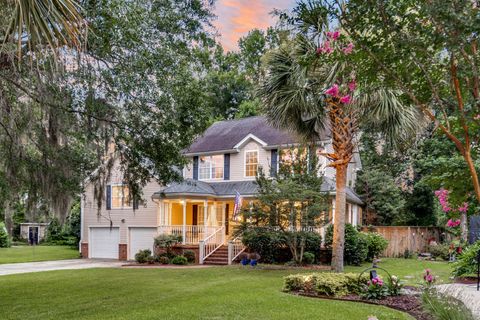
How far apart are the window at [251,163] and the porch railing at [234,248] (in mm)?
3460

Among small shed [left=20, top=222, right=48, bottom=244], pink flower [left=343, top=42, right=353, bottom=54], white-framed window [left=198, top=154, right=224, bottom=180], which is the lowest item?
small shed [left=20, top=222, right=48, bottom=244]

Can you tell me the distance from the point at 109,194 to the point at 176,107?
1484 centimetres

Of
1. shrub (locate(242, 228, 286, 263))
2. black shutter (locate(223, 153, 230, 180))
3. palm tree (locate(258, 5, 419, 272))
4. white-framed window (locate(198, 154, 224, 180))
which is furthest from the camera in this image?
white-framed window (locate(198, 154, 224, 180))

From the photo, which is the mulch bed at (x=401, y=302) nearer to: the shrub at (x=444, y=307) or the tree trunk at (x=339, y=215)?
the shrub at (x=444, y=307)

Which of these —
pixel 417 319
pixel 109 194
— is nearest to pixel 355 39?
pixel 417 319

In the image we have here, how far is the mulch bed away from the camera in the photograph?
7616mm

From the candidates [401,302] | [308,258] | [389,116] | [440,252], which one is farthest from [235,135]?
[401,302]

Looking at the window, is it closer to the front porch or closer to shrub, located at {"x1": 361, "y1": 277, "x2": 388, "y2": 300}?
the front porch

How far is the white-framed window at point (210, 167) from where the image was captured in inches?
879

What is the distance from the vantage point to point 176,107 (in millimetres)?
9711

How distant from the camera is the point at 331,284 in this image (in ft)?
31.6

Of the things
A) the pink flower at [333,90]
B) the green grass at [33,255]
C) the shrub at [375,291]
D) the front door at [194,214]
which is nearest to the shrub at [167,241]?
the front door at [194,214]

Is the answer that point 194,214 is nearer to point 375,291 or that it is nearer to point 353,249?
point 353,249

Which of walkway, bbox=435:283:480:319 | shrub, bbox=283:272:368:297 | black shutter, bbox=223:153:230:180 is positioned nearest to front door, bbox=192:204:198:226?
black shutter, bbox=223:153:230:180
